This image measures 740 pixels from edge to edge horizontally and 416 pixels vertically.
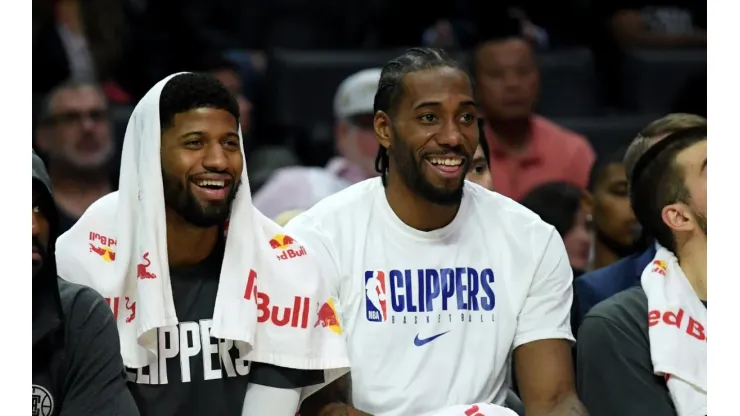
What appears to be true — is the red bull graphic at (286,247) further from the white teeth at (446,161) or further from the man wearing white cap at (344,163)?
the man wearing white cap at (344,163)

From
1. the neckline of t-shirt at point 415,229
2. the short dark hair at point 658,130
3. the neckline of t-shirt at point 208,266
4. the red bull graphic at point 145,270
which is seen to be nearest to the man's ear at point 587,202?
the short dark hair at point 658,130

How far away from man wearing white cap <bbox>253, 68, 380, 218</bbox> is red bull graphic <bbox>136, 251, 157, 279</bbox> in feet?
5.71

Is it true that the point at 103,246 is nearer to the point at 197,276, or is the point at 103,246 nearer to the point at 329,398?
the point at 197,276

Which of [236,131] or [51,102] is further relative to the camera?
[51,102]

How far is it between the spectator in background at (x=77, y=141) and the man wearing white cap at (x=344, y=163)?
0.54 meters

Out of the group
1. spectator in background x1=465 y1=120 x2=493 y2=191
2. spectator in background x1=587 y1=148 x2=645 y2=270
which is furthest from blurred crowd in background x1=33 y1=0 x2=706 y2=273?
spectator in background x1=465 y1=120 x2=493 y2=191

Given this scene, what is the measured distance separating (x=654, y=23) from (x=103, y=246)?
365 centimetres

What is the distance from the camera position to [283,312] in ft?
8.83

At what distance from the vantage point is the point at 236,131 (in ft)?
8.98

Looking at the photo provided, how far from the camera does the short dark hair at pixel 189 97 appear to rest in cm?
268
